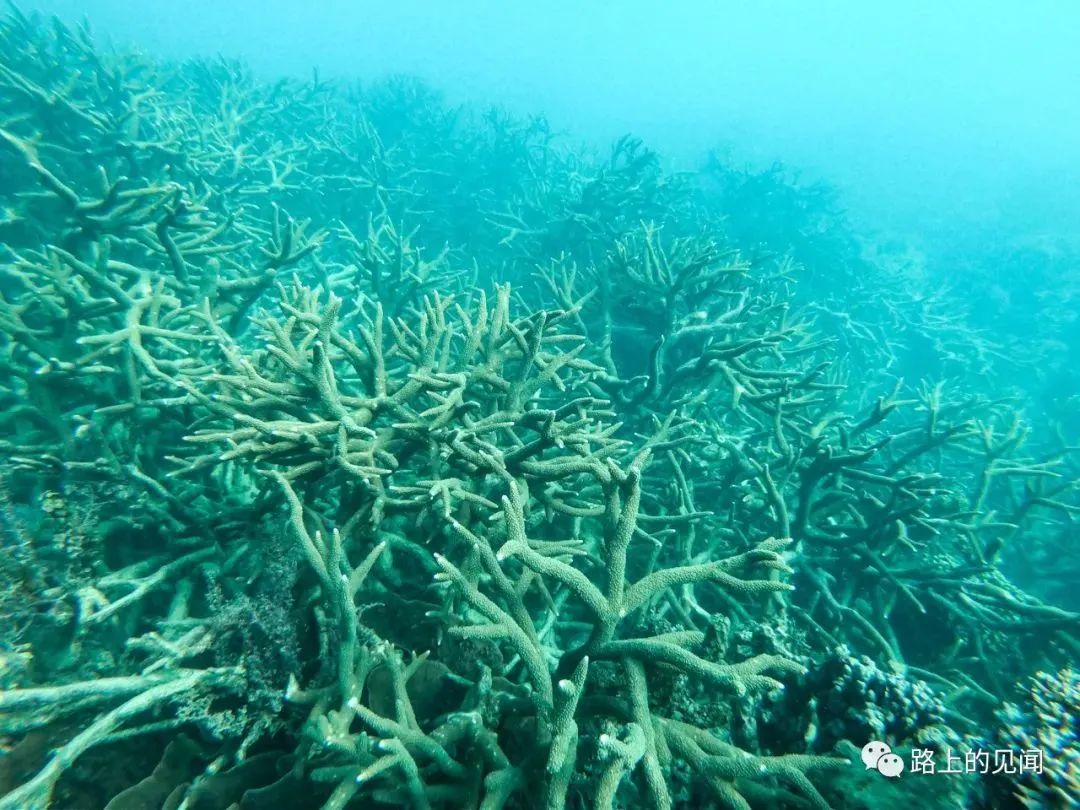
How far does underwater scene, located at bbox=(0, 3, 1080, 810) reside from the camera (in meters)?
1.76

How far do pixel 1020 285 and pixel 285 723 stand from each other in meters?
19.6

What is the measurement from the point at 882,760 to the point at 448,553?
6.22 ft

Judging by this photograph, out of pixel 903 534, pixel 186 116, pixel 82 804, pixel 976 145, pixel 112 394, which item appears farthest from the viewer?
pixel 976 145

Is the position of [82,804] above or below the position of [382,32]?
below

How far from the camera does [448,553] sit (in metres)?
2.62

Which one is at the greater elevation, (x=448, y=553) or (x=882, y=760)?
(x=448, y=553)

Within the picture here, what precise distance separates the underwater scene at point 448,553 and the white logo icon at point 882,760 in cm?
1

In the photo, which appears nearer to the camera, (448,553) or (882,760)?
(882,760)

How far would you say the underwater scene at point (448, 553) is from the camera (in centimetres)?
176

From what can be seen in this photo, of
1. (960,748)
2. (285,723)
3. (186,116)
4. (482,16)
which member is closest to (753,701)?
(960,748)

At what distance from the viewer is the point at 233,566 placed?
8.63 ft

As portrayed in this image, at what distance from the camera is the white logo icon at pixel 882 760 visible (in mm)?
1824

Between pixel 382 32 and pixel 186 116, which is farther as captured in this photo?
pixel 382 32

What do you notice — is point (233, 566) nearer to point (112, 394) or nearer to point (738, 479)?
point (112, 394)
